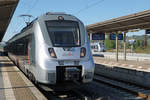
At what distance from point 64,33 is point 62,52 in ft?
3.03

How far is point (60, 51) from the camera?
24.9 ft

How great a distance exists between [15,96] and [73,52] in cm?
301

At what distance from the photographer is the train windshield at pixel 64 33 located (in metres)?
7.89

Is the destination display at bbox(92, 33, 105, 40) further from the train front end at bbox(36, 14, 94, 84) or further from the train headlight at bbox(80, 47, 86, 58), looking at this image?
the train headlight at bbox(80, 47, 86, 58)

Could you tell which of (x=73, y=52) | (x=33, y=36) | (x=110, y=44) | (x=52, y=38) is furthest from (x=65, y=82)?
(x=110, y=44)

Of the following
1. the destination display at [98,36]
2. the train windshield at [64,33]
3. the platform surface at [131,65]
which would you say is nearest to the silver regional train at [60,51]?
the train windshield at [64,33]

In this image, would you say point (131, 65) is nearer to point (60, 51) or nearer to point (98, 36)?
point (98, 36)

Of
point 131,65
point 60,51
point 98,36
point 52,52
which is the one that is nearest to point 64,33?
point 60,51

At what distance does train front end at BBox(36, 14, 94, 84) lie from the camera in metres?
7.43

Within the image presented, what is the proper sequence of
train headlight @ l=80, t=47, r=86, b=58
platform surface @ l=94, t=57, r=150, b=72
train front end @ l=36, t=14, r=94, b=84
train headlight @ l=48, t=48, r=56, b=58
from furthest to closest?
platform surface @ l=94, t=57, r=150, b=72, train headlight @ l=80, t=47, r=86, b=58, train headlight @ l=48, t=48, r=56, b=58, train front end @ l=36, t=14, r=94, b=84

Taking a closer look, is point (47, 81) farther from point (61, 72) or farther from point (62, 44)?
point (62, 44)

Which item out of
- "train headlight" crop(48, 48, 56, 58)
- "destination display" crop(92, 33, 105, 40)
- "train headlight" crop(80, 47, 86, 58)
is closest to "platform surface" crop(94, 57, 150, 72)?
"destination display" crop(92, 33, 105, 40)

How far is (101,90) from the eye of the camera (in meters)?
9.82

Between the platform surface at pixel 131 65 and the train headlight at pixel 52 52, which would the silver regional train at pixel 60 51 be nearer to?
the train headlight at pixel 52 52
